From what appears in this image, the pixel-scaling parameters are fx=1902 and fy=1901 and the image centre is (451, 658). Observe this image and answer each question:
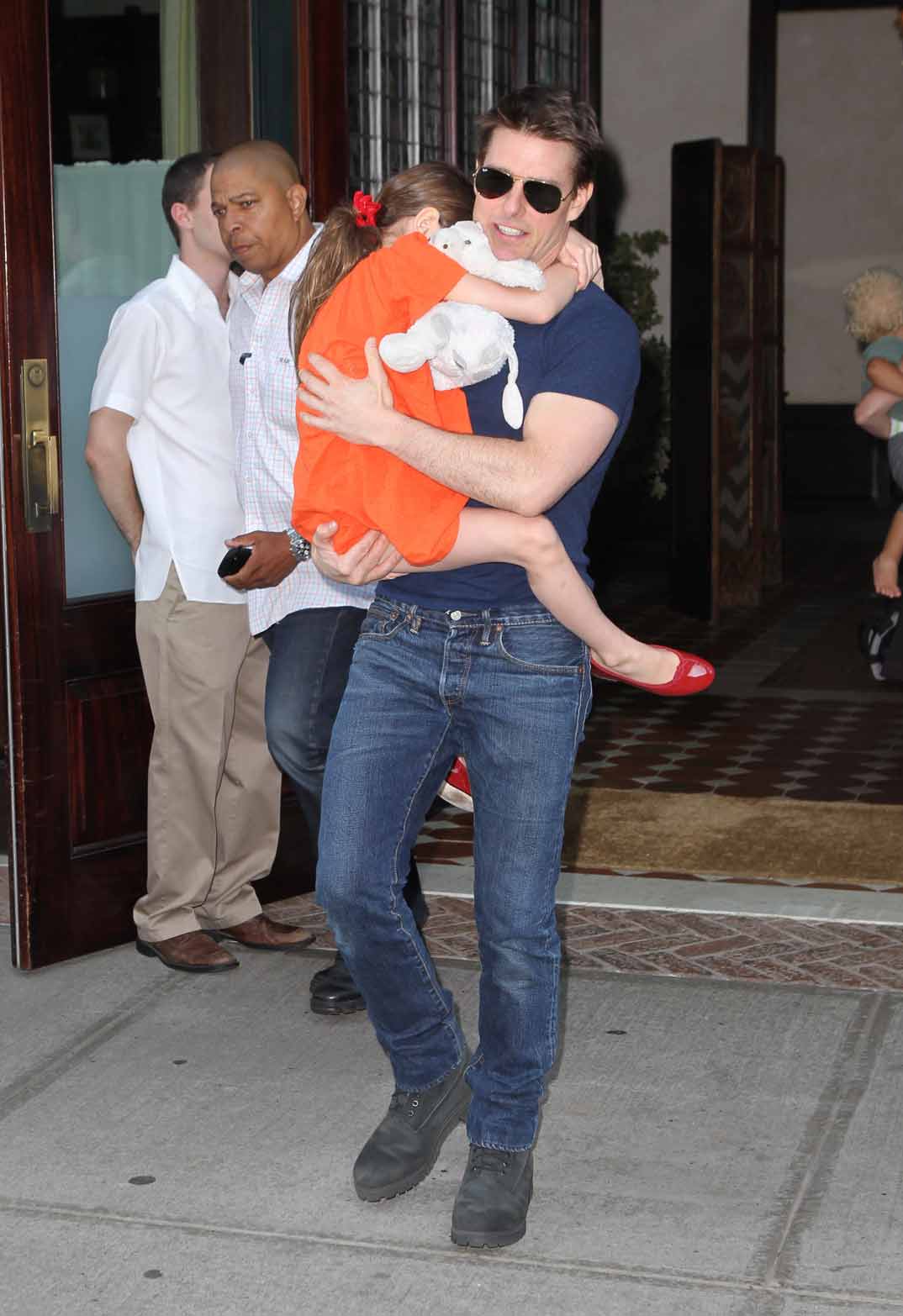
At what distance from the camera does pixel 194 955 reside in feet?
15.5

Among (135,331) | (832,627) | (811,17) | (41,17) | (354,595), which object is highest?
(811,17)

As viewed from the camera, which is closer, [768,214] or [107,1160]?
[107,1160]

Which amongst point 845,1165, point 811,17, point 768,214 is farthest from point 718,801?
point 811,17

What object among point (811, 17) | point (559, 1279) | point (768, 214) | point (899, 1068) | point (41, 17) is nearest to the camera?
point (559, 1279)

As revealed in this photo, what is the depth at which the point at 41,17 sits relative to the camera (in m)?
4.53

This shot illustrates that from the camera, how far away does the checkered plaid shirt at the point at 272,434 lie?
4277 millimetres

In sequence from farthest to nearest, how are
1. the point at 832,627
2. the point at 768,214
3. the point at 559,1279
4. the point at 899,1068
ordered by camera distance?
1. the point at 768,214
2. the point at 832,627
3. the point at 899,1068
4. the point at 559,1279

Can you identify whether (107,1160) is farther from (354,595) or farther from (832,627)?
(832,627)

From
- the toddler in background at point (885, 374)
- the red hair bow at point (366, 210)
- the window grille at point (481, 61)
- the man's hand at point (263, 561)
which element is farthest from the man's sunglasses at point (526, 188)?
the toddler in background at point (885, 374)

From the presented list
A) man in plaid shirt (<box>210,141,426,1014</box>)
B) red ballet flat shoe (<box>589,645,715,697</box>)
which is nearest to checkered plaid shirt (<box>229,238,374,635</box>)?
man in plaid shirt (<box>210,141,426,1014</box>)

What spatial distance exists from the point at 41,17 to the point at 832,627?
23.0ft

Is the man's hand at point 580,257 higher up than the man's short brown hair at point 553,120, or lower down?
lower down

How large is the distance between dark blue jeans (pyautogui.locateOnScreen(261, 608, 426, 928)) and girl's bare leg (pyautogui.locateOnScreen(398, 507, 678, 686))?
45.1 inches

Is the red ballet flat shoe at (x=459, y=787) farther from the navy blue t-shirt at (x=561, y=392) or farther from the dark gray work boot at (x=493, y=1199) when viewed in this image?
the dark gray work boot at (x=493, y=1199)
